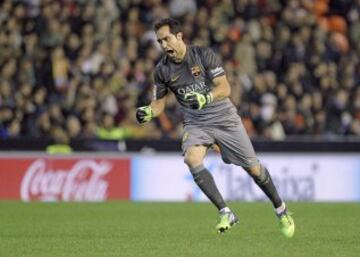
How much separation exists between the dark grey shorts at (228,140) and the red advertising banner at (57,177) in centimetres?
871

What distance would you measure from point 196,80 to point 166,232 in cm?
191

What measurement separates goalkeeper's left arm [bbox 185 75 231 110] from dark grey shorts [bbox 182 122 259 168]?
0.39m

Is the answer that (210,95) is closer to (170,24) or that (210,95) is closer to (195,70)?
(195,70)

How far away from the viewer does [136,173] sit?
19953 millimetres

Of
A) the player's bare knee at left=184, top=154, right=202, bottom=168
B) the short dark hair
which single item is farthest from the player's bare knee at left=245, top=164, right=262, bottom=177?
the short dark hair

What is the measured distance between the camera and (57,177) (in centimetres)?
1964

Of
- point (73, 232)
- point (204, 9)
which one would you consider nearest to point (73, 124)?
point (204, 9)

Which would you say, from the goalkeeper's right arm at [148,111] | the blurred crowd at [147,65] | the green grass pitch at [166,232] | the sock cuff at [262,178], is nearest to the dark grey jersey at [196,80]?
the goalkeeper's right arm at [148,111]

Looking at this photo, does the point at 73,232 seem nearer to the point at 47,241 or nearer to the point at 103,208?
the point at 47,241

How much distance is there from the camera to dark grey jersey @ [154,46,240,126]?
11.0 m

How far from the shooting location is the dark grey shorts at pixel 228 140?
11070mm

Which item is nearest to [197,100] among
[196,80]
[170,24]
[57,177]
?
[196,80]

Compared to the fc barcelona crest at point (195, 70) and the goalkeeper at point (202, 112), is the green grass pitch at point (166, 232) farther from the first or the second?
the fc barcelona crest at point (195, 70)

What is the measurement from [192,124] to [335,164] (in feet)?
31.2
